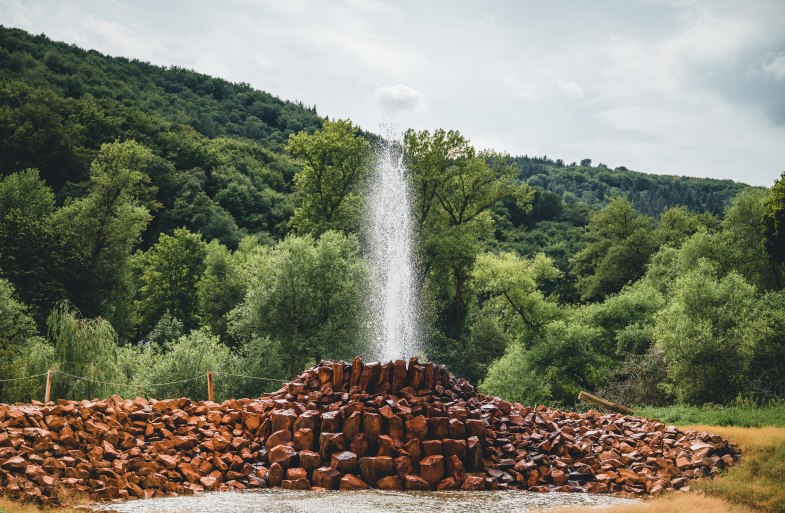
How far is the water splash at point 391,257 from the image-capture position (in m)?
34.4

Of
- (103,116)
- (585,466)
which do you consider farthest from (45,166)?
(585,466)

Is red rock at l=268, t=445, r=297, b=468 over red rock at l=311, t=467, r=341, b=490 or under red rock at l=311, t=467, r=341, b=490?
over

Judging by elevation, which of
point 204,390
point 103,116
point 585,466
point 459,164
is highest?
point 103,116

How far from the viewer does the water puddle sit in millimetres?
12570

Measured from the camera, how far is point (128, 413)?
16.7 m

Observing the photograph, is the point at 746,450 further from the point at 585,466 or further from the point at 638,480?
the point at 585,466

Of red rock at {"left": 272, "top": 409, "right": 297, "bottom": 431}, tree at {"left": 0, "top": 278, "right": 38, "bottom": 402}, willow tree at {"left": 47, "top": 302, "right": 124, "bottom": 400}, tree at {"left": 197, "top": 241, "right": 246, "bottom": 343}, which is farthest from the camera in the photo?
tree at {"left": 197, "top": 241, "right": 246, "bottom": 343}

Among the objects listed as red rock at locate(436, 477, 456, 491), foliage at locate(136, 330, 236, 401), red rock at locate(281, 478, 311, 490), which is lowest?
foliage at locate(136, 330, 236, 401)

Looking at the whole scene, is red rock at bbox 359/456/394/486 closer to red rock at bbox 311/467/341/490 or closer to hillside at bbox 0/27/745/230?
red rock at bbox 311/467/341/490

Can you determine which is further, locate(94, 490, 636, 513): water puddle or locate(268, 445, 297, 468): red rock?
locate(268, 445, 297, 468): red rock

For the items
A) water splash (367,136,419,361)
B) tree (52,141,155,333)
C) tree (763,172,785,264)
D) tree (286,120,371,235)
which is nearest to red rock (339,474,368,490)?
water splash (367,136,419,361)

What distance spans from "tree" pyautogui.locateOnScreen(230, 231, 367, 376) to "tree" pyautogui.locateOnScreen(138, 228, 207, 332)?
94.3 ft

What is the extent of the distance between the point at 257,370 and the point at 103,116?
61823mm

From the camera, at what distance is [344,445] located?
16531 mm
